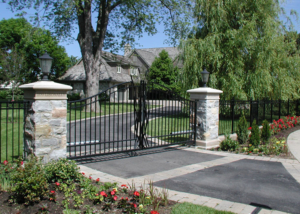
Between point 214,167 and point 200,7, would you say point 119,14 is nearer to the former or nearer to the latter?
point 200,7

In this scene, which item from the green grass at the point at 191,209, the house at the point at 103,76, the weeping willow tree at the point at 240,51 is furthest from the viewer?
the house at the point at 103,76

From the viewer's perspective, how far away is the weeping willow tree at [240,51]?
49.1 feet

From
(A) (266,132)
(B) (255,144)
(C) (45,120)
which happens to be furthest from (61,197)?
(A) (266,132)

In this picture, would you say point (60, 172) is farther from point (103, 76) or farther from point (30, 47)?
point (30, 47)

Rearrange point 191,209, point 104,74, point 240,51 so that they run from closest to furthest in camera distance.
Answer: point 191,209 < point 240,51 < point 104,74

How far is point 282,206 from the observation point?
13.9ft

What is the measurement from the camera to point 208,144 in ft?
28.8

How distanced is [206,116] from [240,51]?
329 inches

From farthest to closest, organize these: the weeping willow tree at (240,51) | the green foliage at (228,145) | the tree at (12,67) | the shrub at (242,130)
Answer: the tree at (12,67)
the weeping willow tree at (240,51)
the shrub at (242,130)
the green foliage at (228,145)

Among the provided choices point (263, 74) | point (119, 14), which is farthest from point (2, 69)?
point (263, 74)

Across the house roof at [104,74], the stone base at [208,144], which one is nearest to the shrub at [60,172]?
the stone base at [208,144]

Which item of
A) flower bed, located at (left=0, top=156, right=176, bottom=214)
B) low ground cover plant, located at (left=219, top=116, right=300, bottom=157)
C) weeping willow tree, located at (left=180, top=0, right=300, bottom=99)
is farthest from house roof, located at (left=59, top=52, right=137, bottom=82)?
flower bed, located at (left=0, top=156, right=176, bottom=214)

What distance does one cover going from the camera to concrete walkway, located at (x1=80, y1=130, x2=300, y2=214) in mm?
4402

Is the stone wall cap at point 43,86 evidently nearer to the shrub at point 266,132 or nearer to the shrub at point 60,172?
the shrub at point 60,172
